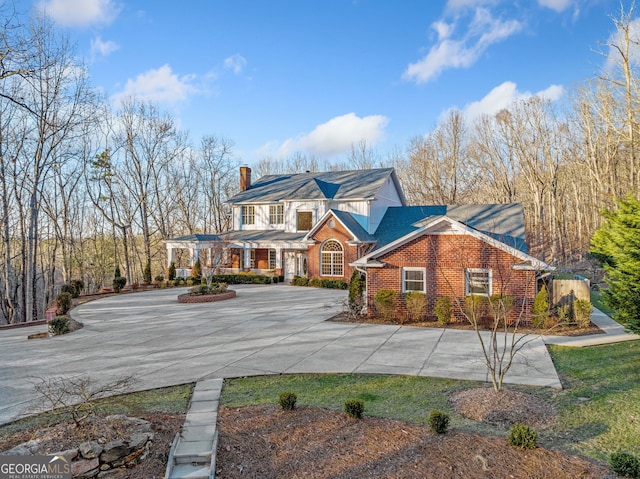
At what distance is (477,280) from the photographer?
1319cm

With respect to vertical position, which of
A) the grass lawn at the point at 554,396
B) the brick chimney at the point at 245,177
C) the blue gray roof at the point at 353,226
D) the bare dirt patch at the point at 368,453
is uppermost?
the brick chimney at the point at 245,177

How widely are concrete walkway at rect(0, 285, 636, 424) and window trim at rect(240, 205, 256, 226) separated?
625 inches

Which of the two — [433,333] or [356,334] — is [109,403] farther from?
[433,333]

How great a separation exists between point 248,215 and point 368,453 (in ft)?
90.2

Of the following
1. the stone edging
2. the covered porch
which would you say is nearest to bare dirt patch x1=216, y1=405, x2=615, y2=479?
the stone edging

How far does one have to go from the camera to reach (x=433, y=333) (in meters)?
11.6

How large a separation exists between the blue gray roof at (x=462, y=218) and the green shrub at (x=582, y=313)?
8.42 m

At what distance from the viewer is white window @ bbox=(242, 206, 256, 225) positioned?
3083 cm

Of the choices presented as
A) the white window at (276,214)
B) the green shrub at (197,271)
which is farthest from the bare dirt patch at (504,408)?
the white window at (276,214)

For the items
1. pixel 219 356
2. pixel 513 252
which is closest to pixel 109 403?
pixel 219 356

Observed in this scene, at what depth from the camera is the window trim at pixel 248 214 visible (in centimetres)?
3083

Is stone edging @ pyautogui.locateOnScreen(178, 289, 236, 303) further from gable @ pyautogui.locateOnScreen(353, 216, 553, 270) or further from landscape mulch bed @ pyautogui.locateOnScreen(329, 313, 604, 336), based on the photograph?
gable @ pyautogui.locateOnScreen(353, 216, 553, 270)

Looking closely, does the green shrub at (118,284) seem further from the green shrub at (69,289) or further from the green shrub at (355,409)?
the green shrub at (355,409)

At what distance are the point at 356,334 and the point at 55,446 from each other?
832cm
